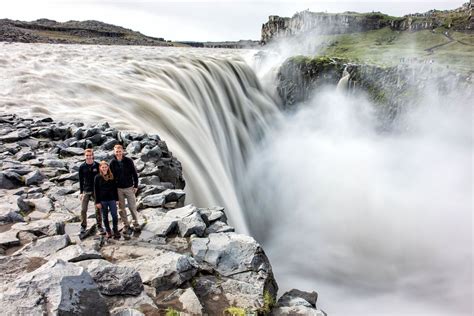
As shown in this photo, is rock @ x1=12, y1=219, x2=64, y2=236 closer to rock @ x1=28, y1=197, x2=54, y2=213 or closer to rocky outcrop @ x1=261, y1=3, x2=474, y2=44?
rock @ x1=28, y1=197, x2=54, y2=213

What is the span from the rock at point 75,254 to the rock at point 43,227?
0.95 metres

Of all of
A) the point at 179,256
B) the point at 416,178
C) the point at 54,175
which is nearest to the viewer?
the point at 179,256

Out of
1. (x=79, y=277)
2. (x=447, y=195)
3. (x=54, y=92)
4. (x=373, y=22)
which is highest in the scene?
(x=373, y=22)

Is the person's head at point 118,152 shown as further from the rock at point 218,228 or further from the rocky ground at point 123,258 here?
the rock at point 218,228

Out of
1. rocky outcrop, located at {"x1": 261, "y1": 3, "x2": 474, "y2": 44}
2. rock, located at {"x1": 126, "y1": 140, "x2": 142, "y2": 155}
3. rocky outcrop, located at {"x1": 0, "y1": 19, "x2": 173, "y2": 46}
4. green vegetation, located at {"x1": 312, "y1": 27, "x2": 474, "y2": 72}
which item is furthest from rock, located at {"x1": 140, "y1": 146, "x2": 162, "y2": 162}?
rocky outcrop, located at {"x1": 0, "y1": 19, "x2": 173, "y2": 46}

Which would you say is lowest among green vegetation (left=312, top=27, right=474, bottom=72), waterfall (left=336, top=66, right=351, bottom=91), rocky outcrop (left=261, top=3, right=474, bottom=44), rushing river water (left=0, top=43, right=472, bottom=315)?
rushing river water (left=0, top=43, right=472, bottom=315)

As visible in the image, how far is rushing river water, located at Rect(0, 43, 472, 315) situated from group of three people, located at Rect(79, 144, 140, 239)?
238 inches

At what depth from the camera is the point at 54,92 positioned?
66.0 ft

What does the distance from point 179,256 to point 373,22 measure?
10333cm

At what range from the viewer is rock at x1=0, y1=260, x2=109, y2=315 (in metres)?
4.55

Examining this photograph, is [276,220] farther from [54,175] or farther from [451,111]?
[451,111]

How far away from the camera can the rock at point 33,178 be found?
9.84 meters

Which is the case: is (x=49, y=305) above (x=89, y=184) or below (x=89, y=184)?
below

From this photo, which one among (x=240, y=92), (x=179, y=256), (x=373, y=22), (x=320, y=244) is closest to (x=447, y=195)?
(x=320, y=244)
